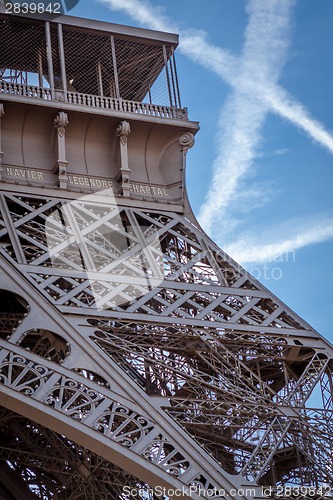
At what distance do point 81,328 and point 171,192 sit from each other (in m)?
6.31

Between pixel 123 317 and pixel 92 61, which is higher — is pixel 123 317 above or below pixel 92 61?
below

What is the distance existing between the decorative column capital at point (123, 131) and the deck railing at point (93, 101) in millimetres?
354

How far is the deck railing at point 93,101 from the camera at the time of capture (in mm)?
28031

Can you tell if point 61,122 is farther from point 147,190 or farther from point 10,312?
point 10,312

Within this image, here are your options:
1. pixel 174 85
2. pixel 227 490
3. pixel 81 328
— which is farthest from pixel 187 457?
pixel 174 85

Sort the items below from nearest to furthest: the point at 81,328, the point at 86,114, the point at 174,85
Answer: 1. the point at 81,328
2. the point at 86,114
3. the point at 174,85

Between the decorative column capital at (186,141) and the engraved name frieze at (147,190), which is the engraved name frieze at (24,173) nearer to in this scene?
the engraved name frieze at (147,190)

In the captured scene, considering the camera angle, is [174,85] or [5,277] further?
[174,85]

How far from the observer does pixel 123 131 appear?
2811 cm

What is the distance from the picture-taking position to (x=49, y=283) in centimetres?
2397

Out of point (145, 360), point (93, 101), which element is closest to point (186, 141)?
point (93, 101)

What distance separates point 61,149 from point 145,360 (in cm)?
654

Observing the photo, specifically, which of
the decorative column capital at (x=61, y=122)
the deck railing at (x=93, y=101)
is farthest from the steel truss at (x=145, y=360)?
the deck railing at (x=93, y=101)

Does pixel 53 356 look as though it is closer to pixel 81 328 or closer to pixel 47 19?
Answer: pixel 81 328
